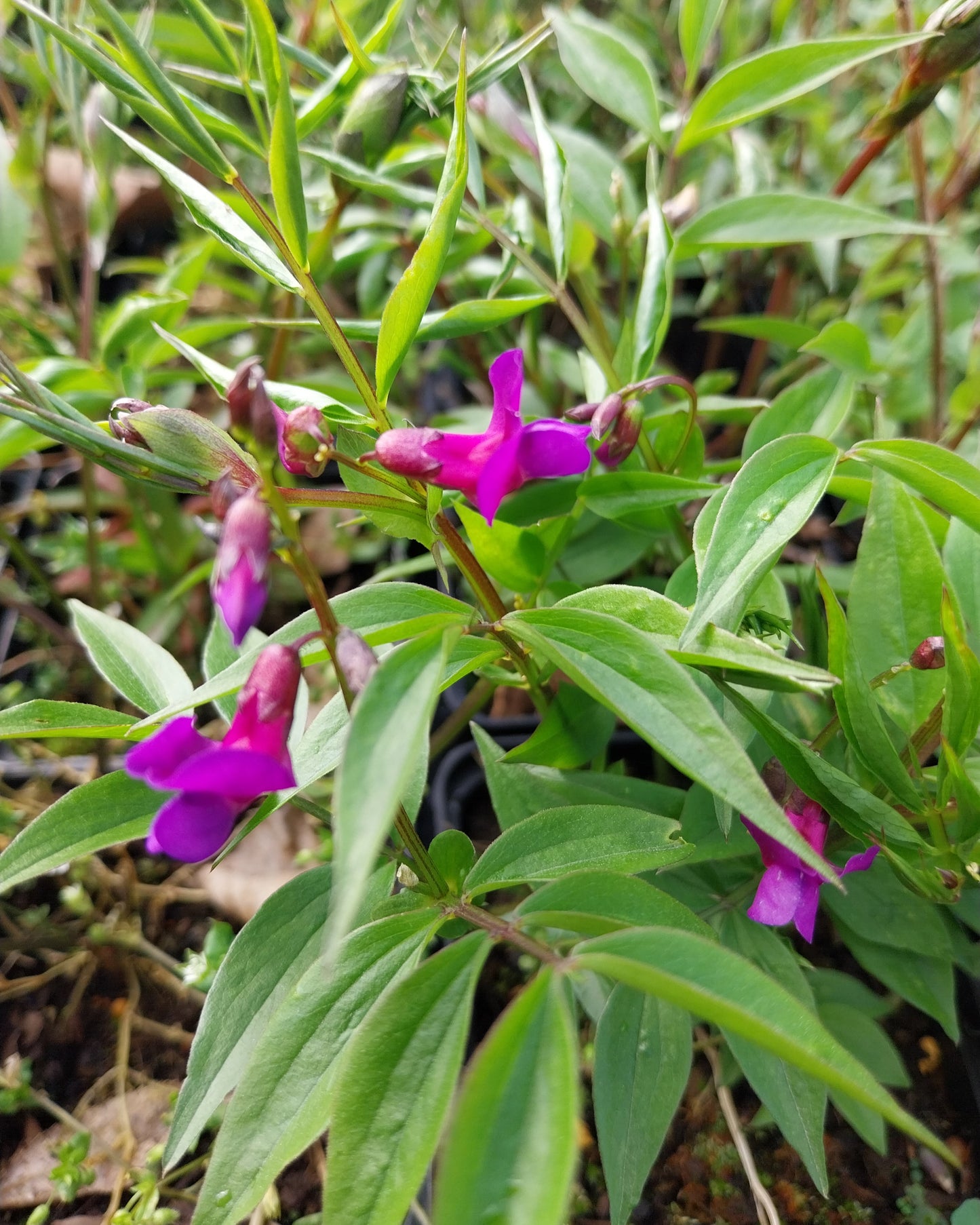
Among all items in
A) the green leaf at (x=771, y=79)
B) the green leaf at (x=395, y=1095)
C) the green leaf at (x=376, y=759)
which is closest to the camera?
the green leaf at (x=376, y=759)

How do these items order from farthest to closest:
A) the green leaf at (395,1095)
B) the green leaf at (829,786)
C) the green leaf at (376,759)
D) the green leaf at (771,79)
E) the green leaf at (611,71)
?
the green leaf at (611,71) < the green leaf at (771,79) < the green leaf at (829,786) < the green leaf at (395,1095) < the green leaf at (376,759)

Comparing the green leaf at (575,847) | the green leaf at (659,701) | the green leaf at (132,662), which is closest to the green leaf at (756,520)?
the green leaf at (659,701)

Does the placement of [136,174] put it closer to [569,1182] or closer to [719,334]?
[719,334]

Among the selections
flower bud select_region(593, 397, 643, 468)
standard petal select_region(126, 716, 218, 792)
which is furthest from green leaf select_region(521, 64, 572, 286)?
standard petal select_region(126, 716, 218, 792)


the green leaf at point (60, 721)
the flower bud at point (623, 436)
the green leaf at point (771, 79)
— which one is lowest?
the green leaf at point (60, 721)

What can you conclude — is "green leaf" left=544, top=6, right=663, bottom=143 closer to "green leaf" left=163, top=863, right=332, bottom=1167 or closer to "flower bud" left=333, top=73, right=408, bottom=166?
"flower bud" left=333, top=73, right=408, bottom=166

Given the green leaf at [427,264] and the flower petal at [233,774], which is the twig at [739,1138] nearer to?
the flower petal at [233,774]

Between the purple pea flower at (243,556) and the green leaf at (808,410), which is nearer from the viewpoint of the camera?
the purple pea flower at (243,556)
